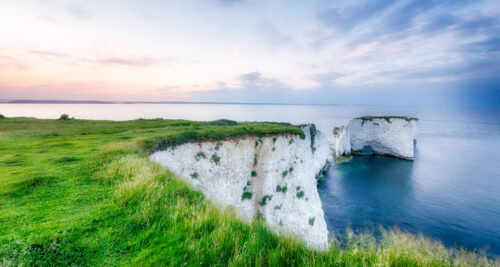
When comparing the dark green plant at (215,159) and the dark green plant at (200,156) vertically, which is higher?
the dark green plant at (200,156)

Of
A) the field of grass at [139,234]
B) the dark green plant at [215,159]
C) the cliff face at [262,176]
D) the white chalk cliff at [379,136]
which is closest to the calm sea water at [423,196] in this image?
the white chalk cliff at [379,136]

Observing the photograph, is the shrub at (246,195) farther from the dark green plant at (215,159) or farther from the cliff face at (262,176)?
the dark green plant at (215,159)

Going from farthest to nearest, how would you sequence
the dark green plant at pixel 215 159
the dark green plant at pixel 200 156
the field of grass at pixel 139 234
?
the dark green plant at pixel 215 159
the dark green plant at pixel 200 156
the field of grass at pixel 139 234

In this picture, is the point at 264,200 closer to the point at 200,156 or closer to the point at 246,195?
the point at 246,195

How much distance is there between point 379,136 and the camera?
2053 inches

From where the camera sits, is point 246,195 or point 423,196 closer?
point 246,195

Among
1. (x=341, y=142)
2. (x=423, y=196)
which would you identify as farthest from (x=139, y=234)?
(x=341, y=142)

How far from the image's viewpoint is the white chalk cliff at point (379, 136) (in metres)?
49.1

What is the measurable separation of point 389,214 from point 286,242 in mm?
28355

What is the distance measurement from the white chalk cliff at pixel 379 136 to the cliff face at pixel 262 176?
3524cm

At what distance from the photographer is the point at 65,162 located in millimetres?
8305

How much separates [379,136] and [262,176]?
160ft

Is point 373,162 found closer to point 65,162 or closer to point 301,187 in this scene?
point 301,187

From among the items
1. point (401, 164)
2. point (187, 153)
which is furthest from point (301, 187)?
point (401, 164)
